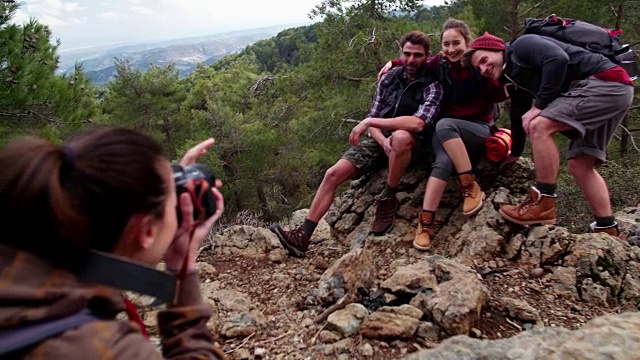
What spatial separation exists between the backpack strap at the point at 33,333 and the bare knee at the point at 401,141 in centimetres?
277

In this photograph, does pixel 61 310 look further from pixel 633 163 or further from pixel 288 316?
pixel 633 163

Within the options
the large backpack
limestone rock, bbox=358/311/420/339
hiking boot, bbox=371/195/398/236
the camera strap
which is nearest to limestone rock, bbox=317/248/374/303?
limestone rock, bbox=358/311/420/339

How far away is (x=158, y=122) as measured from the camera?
1636cm

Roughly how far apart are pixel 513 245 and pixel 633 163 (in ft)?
22.6

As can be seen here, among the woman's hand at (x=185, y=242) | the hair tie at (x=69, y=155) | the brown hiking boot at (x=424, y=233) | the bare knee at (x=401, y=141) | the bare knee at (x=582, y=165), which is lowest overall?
the brown hiking boot at (x=424, y=233)

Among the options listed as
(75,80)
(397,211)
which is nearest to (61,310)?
(397,211)

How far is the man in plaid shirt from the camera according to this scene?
3328 millimetres

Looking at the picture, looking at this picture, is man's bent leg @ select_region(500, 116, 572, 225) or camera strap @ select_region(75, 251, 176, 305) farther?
man's bent leg @ select_region(500, 116, 572, 225)

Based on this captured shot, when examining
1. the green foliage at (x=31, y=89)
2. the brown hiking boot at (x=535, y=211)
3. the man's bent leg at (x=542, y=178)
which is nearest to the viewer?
the man's bent leg at (x=542, y=178)

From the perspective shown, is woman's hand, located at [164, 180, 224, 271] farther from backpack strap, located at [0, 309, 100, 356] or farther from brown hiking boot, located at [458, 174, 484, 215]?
brown hiking boot, located at [458, 174, 484, 215]

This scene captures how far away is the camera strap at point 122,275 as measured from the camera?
2.78ft

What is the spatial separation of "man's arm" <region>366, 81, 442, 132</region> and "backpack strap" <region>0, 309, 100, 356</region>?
2.78 m

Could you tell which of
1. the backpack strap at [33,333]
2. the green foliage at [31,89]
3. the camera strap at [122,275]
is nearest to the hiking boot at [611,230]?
the camera strap at [122,275]

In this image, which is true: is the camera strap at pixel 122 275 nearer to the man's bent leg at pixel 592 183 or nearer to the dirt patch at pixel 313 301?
the dirt patch at pixel 313 301
